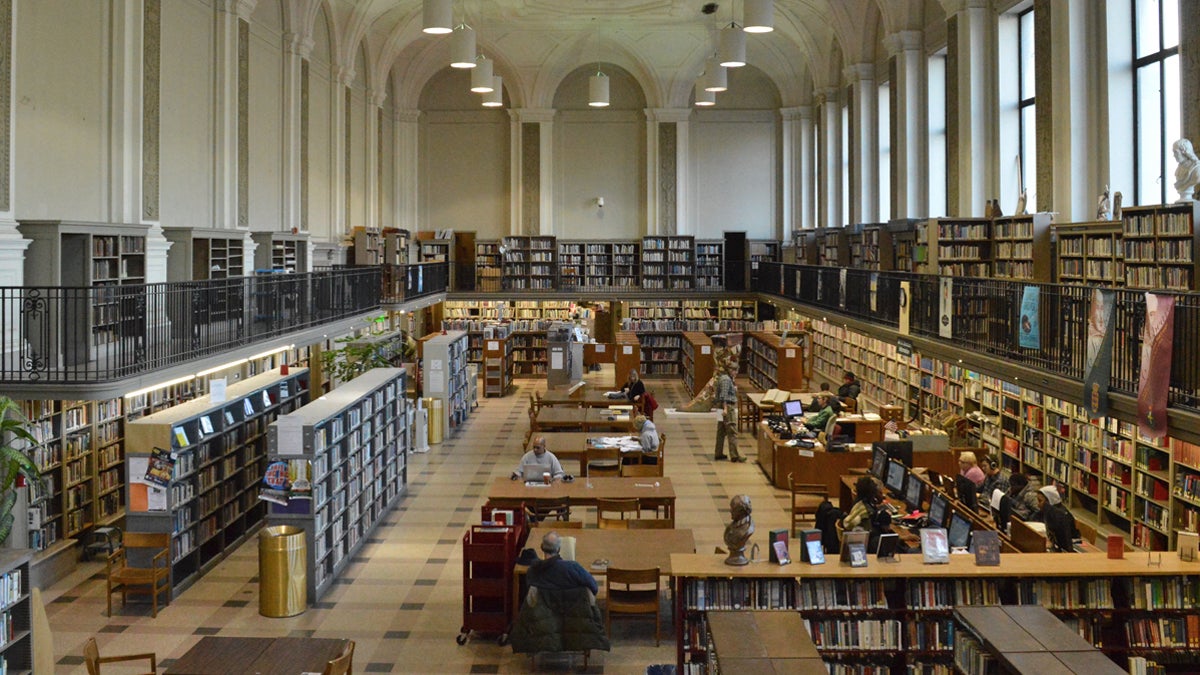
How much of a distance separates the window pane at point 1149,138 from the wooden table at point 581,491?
264 inches

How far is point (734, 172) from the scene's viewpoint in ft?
95.3

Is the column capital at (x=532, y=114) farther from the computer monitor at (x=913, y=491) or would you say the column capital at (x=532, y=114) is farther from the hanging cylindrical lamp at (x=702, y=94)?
the computer monitor at (x=913, y=491)

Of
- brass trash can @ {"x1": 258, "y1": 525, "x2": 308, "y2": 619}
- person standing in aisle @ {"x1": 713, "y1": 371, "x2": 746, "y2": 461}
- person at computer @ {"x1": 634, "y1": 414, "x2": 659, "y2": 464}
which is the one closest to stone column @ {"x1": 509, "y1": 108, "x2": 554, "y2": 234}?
person standing in aisle @ {"x1": 713, "y1": 371, "x2": 746, "y2": 461}

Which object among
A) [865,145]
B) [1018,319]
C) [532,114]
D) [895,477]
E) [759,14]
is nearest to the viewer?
[895,477]

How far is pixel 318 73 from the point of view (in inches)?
827

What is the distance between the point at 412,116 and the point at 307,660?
23.5m

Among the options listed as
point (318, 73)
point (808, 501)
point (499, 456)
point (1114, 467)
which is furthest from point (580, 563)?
point (318, 73)

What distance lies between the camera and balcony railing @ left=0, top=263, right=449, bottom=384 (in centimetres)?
920

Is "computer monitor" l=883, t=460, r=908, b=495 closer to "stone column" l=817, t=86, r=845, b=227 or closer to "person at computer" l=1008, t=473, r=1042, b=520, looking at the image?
"person at computer" l=1008, t=473, r=1042, b=520

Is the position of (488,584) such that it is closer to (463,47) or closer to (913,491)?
(913,491)

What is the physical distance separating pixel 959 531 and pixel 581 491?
11.3 ft

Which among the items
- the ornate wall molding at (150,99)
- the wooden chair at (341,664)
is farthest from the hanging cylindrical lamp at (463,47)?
the wooden chair at (341,664)

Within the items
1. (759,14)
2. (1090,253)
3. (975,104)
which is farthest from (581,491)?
(975,104)

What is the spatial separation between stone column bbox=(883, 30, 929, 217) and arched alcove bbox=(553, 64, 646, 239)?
10.7 meters
